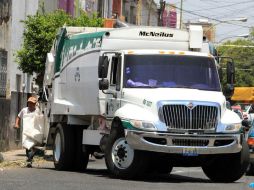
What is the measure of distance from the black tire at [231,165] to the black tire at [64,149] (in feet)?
11.5

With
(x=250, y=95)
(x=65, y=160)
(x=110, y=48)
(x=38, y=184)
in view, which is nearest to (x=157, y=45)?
(x=110, y=48)

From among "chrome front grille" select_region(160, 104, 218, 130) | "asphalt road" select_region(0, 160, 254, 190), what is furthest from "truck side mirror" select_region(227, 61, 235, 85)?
"asphalt road" select_region(0, 160, 254, 190)

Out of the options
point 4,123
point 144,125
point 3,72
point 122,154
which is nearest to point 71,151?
point 122,154

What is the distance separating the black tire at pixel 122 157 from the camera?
1633 cm

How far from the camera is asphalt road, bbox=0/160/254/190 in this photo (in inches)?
573

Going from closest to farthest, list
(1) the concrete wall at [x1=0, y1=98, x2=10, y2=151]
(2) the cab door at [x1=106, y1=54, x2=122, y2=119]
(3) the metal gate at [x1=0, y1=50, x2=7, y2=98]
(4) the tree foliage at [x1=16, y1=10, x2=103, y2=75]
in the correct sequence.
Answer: (2) the cab door at [x1=106, y1=54, x2=122, y2=119]
(1) the concrete wall at [x1=0, y1=98, x2=10, y2=151]
(3) the metal gate at [x1=0, y1=50, x2=7, y2=98]
(4) the tree foliage at [x1=16, y1=10, x2=103, y2=75]

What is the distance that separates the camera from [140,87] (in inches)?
671

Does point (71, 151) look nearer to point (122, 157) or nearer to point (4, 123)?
point (122, 157)

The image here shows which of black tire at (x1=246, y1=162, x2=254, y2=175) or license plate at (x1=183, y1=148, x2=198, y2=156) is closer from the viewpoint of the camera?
license plate at (x1=183, y1=148, x2=198, y2=156)

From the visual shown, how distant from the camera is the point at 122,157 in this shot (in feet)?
54.7

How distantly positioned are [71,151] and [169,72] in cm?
366

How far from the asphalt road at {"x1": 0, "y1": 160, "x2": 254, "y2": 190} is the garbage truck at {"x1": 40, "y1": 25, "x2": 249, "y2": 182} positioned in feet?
1.24

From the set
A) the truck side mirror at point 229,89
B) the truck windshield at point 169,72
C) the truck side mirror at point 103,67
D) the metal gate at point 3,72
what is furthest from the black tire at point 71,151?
the metal gate at point 3,72

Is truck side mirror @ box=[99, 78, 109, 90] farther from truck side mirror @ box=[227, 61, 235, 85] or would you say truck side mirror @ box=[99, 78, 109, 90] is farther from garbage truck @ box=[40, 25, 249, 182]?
truck side mirror @ box=[227, 61, 235, 85]
